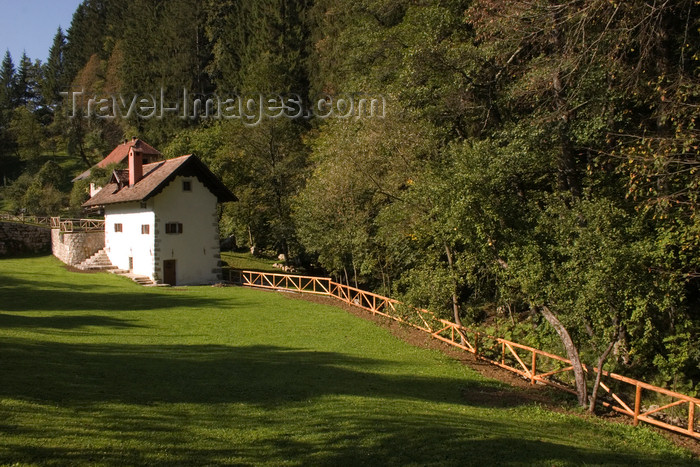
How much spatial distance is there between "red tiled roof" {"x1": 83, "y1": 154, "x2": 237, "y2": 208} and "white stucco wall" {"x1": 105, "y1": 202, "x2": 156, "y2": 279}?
27.8 inches

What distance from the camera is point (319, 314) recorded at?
72.7ft

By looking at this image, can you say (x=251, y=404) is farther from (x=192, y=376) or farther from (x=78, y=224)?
(x=78, y=224)

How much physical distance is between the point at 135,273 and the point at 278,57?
27090 millimetres

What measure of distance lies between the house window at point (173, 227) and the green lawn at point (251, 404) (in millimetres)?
11391

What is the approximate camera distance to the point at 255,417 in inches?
334

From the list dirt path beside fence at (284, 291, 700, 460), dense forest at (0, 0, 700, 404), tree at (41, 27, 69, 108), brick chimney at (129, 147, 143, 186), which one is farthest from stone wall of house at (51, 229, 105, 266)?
tree at (41, 27, 69, 108)

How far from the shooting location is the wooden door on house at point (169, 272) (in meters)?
29.4

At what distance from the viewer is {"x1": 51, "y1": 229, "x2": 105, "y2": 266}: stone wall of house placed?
33625 mm

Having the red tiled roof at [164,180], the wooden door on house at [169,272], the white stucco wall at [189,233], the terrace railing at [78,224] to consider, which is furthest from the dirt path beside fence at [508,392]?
the terrace railing at [78,224]

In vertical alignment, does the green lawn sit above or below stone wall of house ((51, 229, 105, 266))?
below

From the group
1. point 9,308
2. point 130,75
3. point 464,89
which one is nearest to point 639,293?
point 464,89

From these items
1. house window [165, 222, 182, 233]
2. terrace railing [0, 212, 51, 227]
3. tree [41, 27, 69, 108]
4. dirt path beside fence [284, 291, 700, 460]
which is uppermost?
tree [41, 27, 69, 108]

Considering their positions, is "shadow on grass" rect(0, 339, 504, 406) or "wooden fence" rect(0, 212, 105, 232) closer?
"shadow on grass" rect(0, 339, 504, 406)

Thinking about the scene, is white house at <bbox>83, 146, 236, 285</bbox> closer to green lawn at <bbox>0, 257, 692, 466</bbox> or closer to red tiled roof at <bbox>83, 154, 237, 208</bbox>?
red tiled roof at <bbox>83, 154, 237, 208</bbox>
